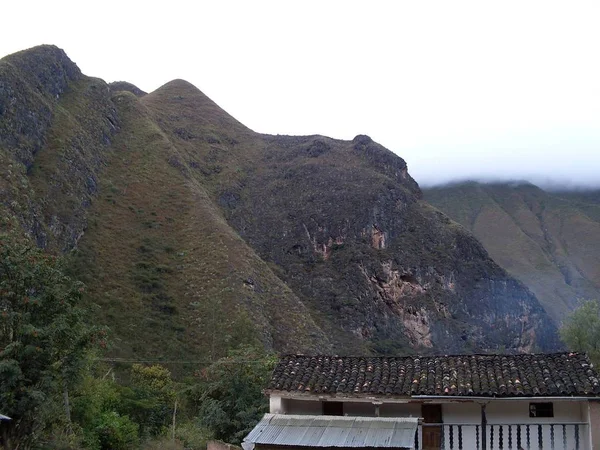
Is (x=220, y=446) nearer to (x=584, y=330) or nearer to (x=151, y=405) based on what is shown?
(x=151, y=405)

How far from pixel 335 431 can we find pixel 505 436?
4.72 meters

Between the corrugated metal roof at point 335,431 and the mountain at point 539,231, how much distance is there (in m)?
115

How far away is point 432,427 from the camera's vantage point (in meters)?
20.2

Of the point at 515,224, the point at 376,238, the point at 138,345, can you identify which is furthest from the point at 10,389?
the point at 515,224

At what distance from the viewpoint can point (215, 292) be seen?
70.8 meters

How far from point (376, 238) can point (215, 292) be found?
55453 mm

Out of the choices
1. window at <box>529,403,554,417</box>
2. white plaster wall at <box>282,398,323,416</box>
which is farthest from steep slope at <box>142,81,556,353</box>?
window at <box>529,403,554,417</box>

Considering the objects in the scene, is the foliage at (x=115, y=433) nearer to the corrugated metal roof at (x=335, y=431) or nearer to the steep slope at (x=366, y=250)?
the corrugated metal roof at (x=335, y=431)

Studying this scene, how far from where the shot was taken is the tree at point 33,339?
68.5 feet

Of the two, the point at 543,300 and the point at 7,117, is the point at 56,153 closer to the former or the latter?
the point at 7,117

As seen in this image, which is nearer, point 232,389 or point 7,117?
point 232,389

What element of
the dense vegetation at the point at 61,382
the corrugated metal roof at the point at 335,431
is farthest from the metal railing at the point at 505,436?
the dense vegetation at the point at 61,382

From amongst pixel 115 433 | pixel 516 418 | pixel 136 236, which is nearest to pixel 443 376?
pixel 516 418

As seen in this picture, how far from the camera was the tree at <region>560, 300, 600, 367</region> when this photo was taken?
1818 inches
